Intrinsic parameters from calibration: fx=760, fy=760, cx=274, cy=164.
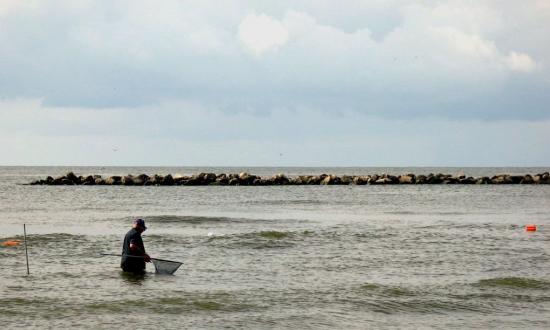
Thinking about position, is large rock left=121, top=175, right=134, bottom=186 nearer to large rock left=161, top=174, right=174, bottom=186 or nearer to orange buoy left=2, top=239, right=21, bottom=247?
large rock left=161, top=174, right=174, bottom=186

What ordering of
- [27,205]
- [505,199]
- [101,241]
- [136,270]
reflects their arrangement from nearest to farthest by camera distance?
1. [136,270]
2. [101,241]
3. [27,205]
4. [505,199]

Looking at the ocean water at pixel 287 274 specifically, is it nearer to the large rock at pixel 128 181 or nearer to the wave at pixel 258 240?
the wave at pixel 258 240

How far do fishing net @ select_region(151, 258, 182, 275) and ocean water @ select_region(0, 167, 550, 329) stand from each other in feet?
0.77

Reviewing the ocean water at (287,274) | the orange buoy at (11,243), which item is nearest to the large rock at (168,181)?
the ocean water at (287,274)

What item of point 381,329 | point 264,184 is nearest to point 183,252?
point 381,329

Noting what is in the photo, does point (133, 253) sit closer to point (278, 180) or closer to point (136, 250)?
point (136, 250)

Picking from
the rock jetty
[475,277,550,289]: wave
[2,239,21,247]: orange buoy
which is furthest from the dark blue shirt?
the rock jetty

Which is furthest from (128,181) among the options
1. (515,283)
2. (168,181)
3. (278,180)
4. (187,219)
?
(515,283)

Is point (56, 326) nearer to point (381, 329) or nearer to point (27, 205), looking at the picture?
point (381, 329)

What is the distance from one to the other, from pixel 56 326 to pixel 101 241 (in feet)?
44.4

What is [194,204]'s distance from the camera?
167ft

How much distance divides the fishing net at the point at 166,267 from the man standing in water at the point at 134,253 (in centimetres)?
32

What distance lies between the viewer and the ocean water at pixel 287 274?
15117 millimetres

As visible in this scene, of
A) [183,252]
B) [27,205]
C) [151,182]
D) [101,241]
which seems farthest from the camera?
[151,182]
